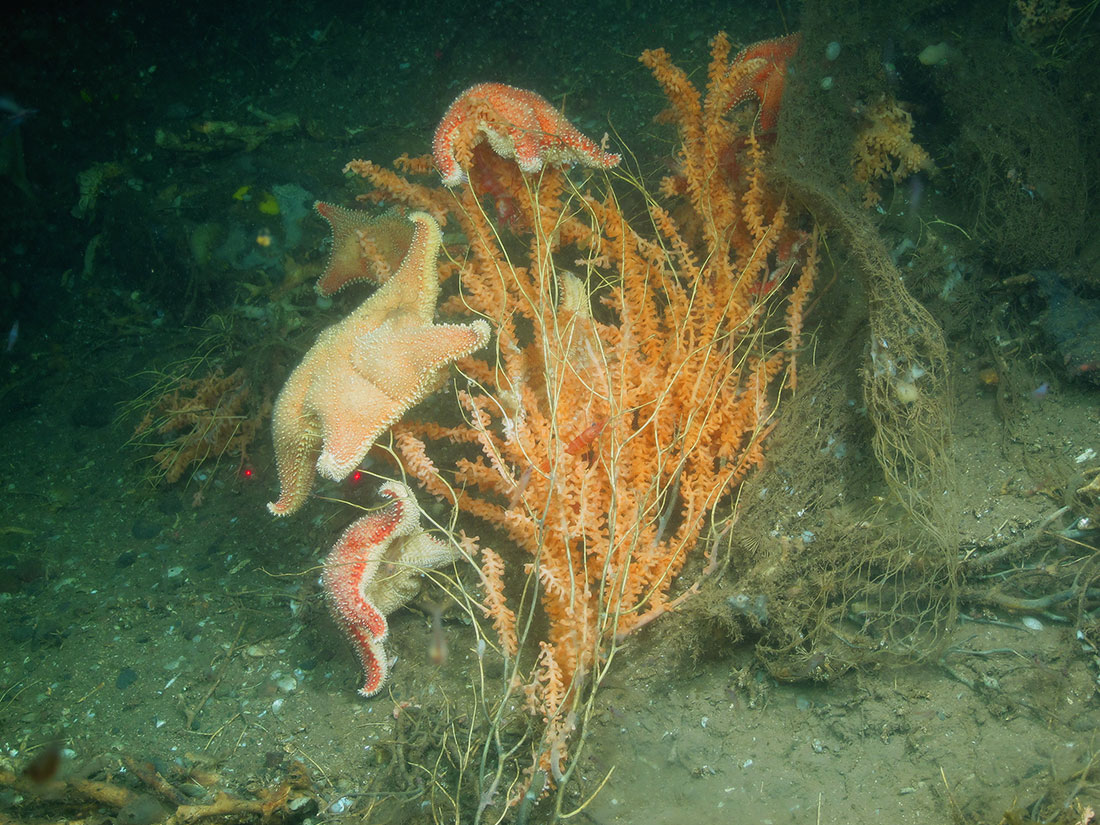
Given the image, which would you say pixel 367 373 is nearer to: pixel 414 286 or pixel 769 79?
pixel 414 286

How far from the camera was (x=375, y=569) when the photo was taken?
107 inches

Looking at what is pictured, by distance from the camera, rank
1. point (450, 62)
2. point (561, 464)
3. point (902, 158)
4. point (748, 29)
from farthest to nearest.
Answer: point (450, 62), point (748, 29), point (902, 158), point (561, 464)

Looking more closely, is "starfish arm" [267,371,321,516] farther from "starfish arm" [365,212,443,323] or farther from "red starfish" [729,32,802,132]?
"red starfish" [729,32,802,132]

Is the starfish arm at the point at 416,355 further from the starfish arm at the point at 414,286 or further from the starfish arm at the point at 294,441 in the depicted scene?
the starfish arm at the point at 294,441

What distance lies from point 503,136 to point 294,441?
1.81m

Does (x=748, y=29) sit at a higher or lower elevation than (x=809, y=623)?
higher

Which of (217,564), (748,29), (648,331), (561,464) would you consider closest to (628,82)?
(748,29)

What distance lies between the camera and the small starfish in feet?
8.66

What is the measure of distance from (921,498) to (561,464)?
5.28 feet

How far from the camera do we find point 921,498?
2648 mm

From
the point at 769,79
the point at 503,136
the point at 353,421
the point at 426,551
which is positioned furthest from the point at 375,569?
the point at 769,79

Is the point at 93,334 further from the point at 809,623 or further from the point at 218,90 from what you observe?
the point at 809,623

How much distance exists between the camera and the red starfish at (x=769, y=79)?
3.17 m

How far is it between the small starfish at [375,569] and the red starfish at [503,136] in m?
1.65
